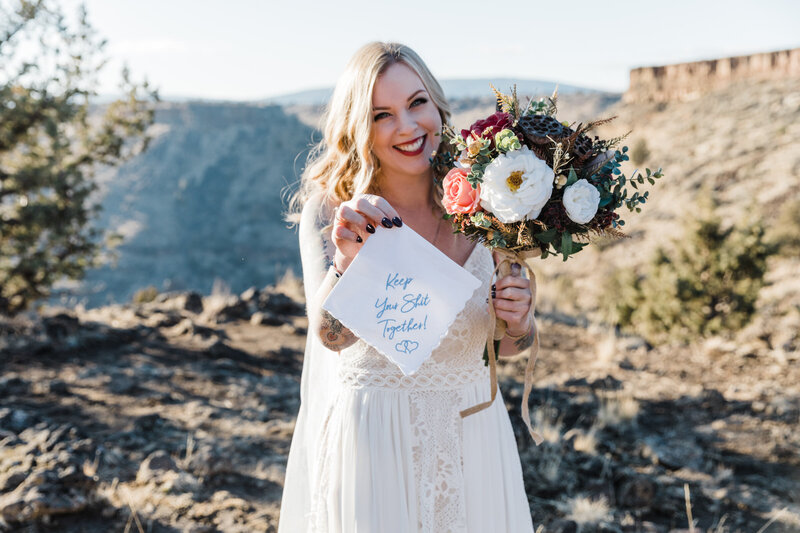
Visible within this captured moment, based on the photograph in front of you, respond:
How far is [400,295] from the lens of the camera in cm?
181

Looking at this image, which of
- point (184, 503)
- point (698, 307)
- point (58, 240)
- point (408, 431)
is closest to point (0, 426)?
point (184, 503)

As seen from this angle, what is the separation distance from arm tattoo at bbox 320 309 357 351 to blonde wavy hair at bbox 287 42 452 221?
497 millimetres

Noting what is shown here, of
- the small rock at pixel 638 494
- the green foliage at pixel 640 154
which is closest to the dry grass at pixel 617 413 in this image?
the small rock at pixel 638 494

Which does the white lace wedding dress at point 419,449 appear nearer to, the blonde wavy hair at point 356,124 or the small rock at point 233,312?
the blonde wavy hair at point 356,124

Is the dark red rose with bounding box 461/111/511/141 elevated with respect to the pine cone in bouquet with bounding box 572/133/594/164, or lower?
elevated

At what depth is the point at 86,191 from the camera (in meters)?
8.70

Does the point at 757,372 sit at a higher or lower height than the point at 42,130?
lower

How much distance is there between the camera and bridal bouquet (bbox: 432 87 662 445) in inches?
65.2

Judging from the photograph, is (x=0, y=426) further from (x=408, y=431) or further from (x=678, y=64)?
(x=678, y=64)

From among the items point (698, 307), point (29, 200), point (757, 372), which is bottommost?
point (757, 372)

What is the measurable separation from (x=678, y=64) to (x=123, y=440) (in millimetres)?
50815

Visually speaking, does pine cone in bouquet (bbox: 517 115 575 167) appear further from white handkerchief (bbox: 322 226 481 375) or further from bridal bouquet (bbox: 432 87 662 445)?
white handkerchief (bbox: 322 226 481 375)

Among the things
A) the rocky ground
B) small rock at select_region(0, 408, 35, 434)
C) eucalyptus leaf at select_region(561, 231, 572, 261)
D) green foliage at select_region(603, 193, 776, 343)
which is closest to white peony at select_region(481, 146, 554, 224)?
eucalyptus leaf at select_region(561, 231, 572, 261)

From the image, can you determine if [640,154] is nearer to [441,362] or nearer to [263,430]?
[263,430]
